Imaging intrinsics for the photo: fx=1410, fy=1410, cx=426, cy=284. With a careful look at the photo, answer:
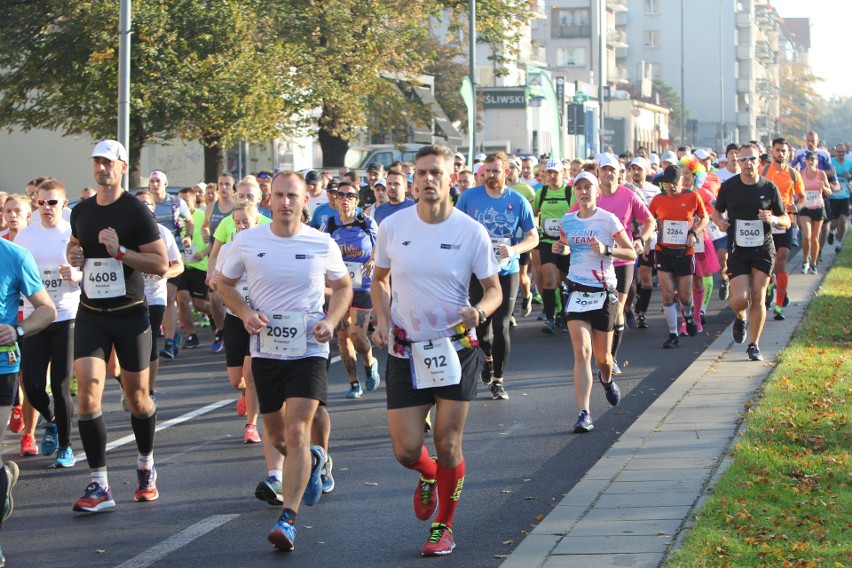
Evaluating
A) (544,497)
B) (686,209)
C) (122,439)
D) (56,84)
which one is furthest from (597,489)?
(56,84)

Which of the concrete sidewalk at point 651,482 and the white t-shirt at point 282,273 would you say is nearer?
the concrete sidewalk at point 651,482

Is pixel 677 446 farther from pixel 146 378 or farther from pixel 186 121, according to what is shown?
pixel 186 121

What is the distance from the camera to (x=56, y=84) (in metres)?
28.3

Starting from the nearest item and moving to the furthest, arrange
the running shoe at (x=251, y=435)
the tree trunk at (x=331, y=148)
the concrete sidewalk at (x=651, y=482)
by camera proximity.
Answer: the concrete sidewalk at (x=651, y=482) → the running shoe at (x=251, y=435) → the tree trunk at (x=331, y=148)

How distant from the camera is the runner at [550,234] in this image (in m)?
15.7

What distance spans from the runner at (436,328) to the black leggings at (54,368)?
10.8 ft

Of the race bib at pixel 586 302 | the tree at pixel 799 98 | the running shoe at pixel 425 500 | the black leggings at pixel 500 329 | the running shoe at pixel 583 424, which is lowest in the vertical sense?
the running shoe at pixel 583 424

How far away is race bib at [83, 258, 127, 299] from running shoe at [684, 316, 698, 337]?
353 inches

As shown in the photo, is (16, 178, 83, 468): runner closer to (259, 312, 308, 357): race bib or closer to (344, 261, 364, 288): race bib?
(259, 312, 308, 357): race bib

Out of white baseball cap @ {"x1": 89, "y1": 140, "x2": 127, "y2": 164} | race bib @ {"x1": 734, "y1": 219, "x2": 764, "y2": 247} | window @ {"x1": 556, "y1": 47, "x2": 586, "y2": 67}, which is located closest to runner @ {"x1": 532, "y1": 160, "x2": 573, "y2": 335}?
race bib @ {"x1": 734, "y1": 219, "x2": 764, "y2": 247}

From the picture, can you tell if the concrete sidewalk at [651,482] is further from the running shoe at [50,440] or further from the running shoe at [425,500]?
the running shoe at [50,440]

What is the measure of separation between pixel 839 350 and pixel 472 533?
699 cm

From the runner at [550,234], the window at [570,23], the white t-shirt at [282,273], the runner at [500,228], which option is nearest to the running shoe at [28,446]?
the white t-shirt at [282,273]

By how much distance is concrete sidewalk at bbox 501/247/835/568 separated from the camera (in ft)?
20.8
